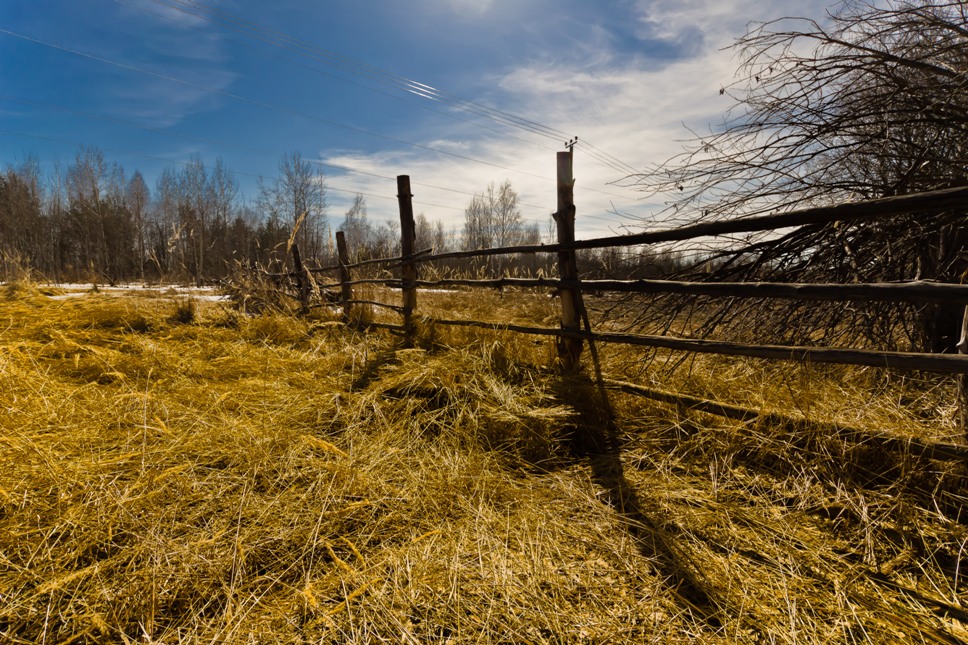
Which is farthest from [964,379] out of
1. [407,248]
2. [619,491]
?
[407,248]

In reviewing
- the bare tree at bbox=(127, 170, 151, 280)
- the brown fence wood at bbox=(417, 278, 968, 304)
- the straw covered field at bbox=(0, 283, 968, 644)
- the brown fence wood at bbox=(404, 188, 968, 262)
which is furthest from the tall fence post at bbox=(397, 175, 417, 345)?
the bare tree at bbox=(127, 170, 151, 280)

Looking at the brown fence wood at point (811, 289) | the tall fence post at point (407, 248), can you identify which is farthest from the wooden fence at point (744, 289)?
the tall fence post at point (407, 248)

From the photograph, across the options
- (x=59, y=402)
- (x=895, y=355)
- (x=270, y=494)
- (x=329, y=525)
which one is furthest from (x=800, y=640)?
(x=59, y=402)

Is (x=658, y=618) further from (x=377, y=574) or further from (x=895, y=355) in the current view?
(x=895, y=355)

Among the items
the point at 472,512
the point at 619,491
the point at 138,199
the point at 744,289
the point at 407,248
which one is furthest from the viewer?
the point at 138,199

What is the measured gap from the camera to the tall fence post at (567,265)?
3.01 meters

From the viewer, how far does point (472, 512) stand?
1615 mm

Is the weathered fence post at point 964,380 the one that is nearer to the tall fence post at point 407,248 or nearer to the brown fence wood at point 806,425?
the brown fence wood at point 806,425

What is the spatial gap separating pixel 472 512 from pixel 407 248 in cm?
375

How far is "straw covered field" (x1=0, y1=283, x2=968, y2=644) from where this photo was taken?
1.13 m

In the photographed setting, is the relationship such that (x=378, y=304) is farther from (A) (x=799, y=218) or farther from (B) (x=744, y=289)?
(A) (x=799, y=218)

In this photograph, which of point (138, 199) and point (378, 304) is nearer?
point (378, 304)

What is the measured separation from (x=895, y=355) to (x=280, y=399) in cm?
317

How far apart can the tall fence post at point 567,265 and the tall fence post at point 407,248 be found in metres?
1.98
